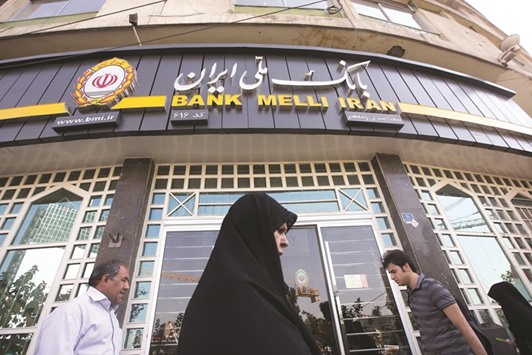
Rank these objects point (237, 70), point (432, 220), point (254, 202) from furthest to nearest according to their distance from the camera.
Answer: point (237, 70), point (432, 220), point (254, 202)

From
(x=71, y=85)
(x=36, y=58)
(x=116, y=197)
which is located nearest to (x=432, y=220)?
(x=116, y=197)

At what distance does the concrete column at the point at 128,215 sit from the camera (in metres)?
3.79

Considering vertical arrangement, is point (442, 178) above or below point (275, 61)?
below

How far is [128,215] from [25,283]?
6.40ft

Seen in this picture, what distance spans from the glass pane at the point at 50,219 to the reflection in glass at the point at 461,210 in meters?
7.17

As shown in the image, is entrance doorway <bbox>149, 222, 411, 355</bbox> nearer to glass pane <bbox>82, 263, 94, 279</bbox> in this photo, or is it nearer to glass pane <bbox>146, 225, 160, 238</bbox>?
glass pane <bbox>146, 225, 160, 238</bbox>

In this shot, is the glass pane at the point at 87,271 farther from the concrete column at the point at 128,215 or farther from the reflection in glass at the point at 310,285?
the reflection in glass at the point at 310,285

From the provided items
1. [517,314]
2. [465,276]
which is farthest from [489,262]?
[517,314]

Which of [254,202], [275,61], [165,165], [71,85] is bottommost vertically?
[254,202]

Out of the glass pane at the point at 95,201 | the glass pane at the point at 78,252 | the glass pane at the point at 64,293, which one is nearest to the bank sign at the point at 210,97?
the glass pane at the point at 95,201

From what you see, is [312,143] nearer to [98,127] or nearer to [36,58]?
[98,127]

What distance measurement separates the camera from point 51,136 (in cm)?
433

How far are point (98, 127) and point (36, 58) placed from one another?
3012 mm

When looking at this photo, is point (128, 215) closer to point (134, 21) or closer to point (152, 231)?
point (152, 231)
